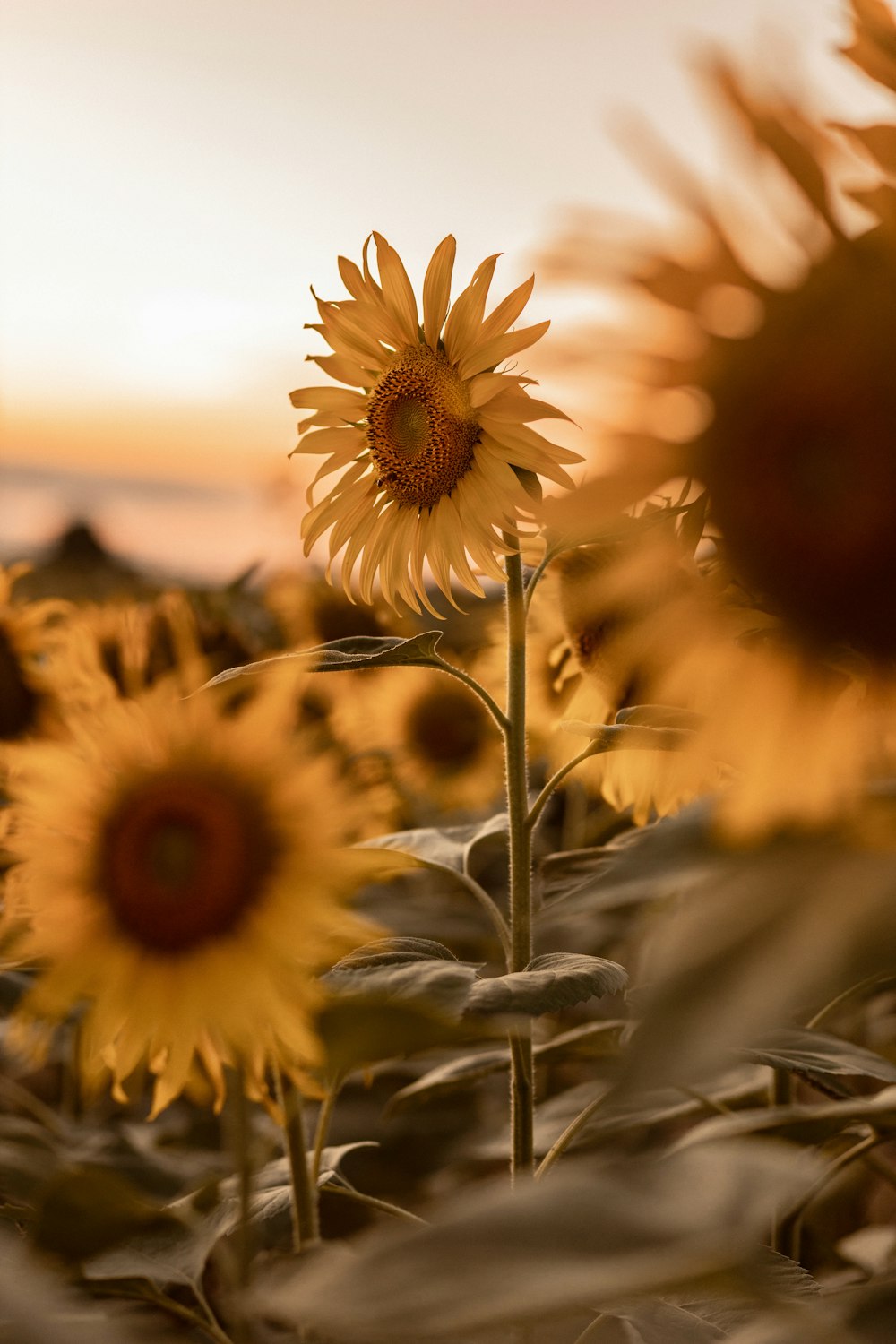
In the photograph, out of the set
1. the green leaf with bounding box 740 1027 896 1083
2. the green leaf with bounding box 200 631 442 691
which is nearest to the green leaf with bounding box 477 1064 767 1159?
the green leaf with bounding box 740 1027 896 1083

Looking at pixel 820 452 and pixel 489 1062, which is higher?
pixel 820 452

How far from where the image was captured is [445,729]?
1.88 m

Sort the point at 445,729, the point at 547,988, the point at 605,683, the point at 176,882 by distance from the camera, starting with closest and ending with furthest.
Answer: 1. the point at 547,988
2. the point at 176,882
3. the point at 605,683
4. the point at 445,729

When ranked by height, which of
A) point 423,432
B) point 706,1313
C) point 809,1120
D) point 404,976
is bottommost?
point 706,1313

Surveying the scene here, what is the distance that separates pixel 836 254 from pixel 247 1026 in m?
0.45

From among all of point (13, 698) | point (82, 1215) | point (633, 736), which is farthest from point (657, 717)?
point (13, 698)

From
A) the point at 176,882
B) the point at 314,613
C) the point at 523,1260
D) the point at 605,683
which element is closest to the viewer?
the point at 523,1260

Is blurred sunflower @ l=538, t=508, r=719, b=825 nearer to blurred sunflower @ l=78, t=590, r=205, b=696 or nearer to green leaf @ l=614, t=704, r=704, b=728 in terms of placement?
green leaf @ l=614, t=704, r=704, b=728

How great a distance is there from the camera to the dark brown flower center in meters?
0.32

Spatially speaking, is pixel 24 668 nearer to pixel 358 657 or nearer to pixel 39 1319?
pixel 358 657

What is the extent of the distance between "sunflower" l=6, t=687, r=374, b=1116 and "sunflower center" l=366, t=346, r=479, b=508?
168 mm

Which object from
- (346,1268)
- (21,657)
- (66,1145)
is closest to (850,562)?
(346,1268)

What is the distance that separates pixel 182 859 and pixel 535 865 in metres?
0.31

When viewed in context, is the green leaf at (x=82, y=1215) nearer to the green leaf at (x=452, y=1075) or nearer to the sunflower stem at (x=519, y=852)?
the sunflower stem at (x=519, y=852)
